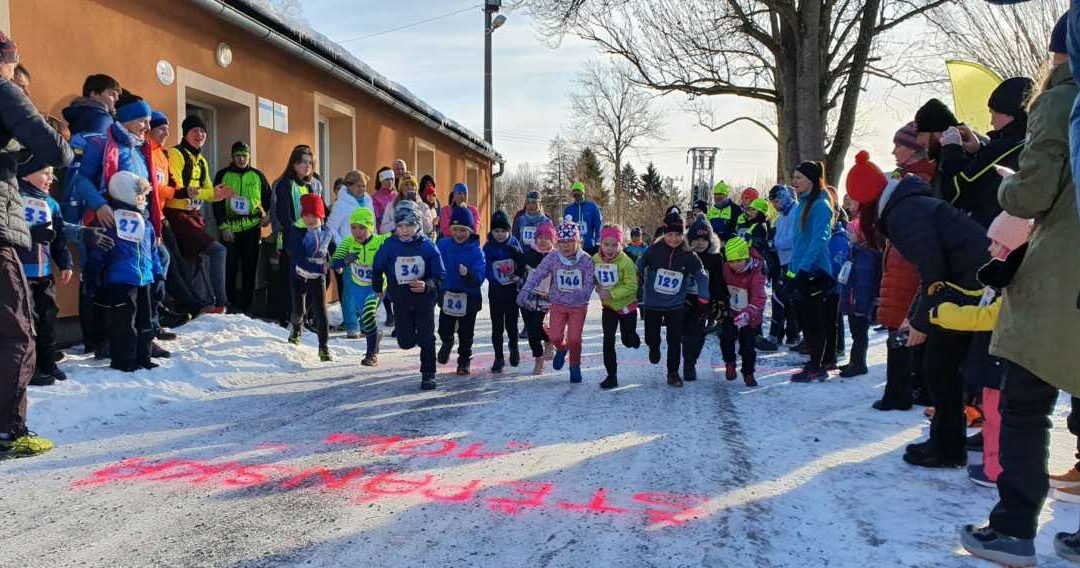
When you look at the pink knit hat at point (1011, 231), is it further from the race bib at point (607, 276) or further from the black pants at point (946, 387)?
the race bib at point (607, 276)

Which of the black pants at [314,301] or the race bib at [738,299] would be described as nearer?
the race bib at [738,299]

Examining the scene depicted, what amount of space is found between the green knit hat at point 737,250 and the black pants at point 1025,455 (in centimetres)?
436

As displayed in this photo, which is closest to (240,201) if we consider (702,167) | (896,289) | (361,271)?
(361,271)

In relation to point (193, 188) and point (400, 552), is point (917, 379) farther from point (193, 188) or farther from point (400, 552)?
point (193, 188)

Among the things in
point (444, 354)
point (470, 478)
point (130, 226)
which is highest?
point (130, 226)

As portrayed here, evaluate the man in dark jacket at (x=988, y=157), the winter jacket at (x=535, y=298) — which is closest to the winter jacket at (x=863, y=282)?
the man in dark jacket at (x=988, y=157)

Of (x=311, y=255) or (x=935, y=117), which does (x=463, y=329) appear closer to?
(x=311, y=255)

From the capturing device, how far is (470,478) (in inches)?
158

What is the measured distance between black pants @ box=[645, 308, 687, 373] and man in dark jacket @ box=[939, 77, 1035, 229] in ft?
9.67

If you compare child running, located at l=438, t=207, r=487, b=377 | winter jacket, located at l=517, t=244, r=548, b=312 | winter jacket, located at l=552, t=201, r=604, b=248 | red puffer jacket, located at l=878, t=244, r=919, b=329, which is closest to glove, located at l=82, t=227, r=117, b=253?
child running, located at l=438, t=207, r=487, b=377

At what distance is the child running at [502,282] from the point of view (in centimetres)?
774

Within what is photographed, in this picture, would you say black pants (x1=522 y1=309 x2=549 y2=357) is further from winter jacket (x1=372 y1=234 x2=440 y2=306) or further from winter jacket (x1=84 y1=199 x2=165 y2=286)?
winter jacket (x1=84 y1=199 x2=165 y2=286)

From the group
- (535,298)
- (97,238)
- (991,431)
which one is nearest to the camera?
(991,431)

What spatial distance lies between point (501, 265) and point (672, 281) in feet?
5.92
